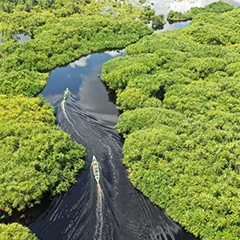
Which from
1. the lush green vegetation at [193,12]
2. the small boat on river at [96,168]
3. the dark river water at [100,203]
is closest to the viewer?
the dark river water at [100,203]

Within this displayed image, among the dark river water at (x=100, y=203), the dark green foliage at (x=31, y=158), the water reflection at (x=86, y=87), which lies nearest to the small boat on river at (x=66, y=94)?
the water reflection at (x=86, y=87)

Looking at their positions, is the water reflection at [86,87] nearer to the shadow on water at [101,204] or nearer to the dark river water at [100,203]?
the dark river water at [100,203]

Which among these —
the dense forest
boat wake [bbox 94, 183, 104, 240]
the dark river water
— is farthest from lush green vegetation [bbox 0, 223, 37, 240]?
boat wake [bbox 94, 183, 104, 240]

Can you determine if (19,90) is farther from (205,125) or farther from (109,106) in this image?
(205,125)

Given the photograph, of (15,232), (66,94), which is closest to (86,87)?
(66,94)

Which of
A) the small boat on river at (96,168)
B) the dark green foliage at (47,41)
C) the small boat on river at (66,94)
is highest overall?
the dark green foliage at (47,41)

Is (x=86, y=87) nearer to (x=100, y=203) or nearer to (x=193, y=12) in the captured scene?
(x=100, y=203)

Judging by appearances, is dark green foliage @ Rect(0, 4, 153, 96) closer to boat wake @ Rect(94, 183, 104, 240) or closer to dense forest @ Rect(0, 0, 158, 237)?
dense forest @ Rect(0, 0, 158, 237)
